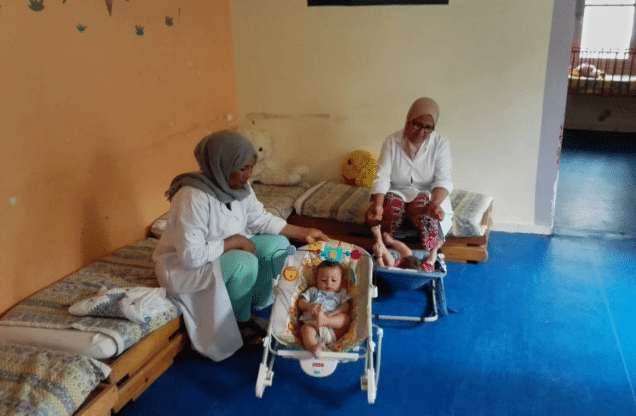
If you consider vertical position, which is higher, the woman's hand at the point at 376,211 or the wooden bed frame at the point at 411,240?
the woman's hand at the point at 376,211

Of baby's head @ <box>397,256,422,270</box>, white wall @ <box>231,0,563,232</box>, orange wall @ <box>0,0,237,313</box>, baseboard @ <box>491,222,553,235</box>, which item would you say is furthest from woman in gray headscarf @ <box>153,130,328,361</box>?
baseboard @ <box>491,222,553,235</box>

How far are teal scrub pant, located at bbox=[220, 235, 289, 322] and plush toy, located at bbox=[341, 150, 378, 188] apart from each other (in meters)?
1.54

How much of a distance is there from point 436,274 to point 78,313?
187 cm

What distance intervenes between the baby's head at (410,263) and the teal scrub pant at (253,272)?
708 millimetres

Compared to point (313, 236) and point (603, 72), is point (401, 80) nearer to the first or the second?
point (313, 236)

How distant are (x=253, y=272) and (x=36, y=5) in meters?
1.80

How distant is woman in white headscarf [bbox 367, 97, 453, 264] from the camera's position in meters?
3.45

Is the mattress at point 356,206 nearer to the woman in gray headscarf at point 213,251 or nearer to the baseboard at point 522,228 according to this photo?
the baseboard at point 522,228

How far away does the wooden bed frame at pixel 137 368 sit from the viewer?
2246 millimetres

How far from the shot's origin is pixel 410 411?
7.82 ft

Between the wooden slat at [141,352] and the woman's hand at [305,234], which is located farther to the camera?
the woman's hand at [305,234]

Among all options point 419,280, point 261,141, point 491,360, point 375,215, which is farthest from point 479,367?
point 261,141

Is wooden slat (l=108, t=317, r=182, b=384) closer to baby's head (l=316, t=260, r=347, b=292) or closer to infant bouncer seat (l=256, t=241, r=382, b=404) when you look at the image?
infant bouncer seat (l=256, t=241, r=382, b=404)

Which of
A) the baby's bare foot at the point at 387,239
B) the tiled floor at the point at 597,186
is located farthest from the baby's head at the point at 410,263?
the tiled floor at the point at 597,186
